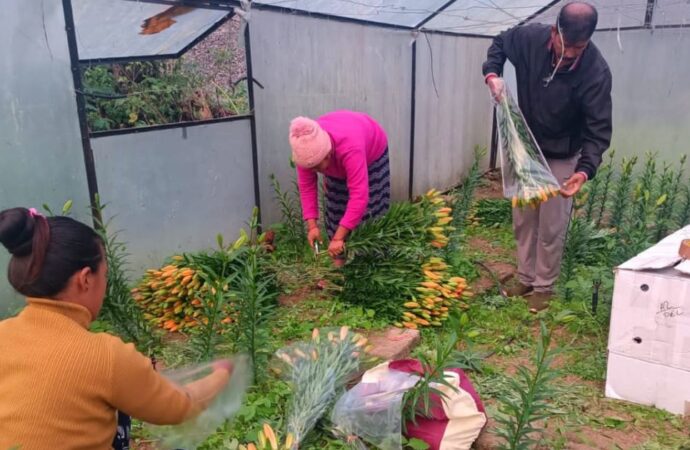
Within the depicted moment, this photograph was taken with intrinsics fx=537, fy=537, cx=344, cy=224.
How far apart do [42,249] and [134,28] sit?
3.00m

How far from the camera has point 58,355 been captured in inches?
48.6

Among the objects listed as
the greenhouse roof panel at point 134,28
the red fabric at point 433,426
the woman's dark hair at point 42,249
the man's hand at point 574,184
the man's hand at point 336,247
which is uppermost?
the greenhouse roof panel at point 134,28

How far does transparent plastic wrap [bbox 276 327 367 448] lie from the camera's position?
204 cm

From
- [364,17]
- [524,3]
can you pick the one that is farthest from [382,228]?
[524,3]

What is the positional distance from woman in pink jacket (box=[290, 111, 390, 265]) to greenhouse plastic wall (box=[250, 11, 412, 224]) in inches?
42.4

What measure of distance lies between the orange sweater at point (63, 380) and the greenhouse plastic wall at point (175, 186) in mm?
2249

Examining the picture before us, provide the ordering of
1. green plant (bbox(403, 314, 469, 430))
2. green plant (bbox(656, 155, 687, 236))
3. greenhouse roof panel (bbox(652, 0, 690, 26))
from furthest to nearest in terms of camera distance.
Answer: greenhouse roof panel (bbox(652, 0, 690, 26)) → green plant (bbox(656, 155, 687, 236)) → green plant (bbox(403, 314, 469, 430))

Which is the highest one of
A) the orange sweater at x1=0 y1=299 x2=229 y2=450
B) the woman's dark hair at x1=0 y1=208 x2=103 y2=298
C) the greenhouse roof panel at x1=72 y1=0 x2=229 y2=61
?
the greenhouse roof panel at x1=72 y1=0 x2=229 y2=61

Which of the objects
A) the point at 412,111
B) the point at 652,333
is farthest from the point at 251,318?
the point at 412,111

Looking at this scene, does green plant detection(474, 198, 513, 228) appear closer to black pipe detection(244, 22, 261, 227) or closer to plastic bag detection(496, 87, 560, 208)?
plastic bag detection(496, 87, 560, 208)

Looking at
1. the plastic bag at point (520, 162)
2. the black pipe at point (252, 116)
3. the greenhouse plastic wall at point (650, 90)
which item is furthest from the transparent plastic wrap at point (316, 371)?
the greenhouse plastic wall at point (650, 90)

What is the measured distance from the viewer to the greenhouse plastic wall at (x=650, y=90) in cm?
594

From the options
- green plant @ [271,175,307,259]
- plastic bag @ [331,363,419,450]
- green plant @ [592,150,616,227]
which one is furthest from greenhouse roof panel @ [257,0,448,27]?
plastic bag @ [331,363,419,450]

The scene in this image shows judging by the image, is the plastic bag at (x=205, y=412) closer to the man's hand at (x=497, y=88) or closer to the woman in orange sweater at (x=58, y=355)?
the woman in orange sweater at (x=58, y=355)
